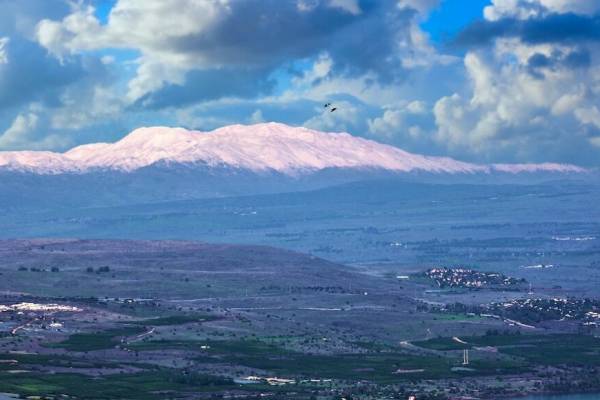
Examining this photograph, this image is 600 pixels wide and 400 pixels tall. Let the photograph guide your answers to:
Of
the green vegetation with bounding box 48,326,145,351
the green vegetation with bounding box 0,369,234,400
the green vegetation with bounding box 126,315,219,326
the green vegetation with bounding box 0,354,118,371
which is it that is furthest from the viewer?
the green vegetation with bounding box 126,315,219,326

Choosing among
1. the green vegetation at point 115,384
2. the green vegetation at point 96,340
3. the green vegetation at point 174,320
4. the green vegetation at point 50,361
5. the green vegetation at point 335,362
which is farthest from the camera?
the green vegetation at point 174,320

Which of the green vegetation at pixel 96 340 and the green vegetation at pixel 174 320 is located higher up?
the green vegetation at pixel 174 320

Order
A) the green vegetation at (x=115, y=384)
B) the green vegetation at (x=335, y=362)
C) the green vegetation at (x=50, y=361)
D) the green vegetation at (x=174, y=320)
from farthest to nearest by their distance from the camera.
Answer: the green vegetation at (x=174, y=320) < the green vegetation at (x=335, y=362) < the green vegetation at (x=50, y=361) < the green vegetation at (x=115, y=384)

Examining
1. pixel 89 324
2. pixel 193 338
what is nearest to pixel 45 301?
pixel 89 324

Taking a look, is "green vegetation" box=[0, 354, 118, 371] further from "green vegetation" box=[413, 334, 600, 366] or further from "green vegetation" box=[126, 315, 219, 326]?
"green vegetation" box=[413, 334, 600, 366]

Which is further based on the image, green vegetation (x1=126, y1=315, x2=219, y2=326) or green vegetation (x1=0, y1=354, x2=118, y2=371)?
green vegetation (x1=126, y1=315, x2=219, y2=326)

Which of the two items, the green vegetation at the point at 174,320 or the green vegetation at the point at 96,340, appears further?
the green vegetation at the point at 174,320

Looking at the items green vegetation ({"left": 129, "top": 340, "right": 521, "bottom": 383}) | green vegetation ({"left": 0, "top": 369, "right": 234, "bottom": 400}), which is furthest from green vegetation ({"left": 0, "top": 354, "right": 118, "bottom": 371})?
green vegetation ({"left": 129, "top": 340, "right": 521, "bottom": 383})

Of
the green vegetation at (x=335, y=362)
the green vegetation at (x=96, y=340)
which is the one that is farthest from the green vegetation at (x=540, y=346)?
the green vegetation at (x=96, y=340)

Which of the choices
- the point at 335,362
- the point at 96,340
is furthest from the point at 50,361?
the point at 335,362

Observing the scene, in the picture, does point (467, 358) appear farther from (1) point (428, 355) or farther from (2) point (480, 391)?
(2) point (480, 391)

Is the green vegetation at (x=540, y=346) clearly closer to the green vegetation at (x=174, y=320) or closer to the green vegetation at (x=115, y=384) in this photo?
the green vegetation at (x=174, y=320)
